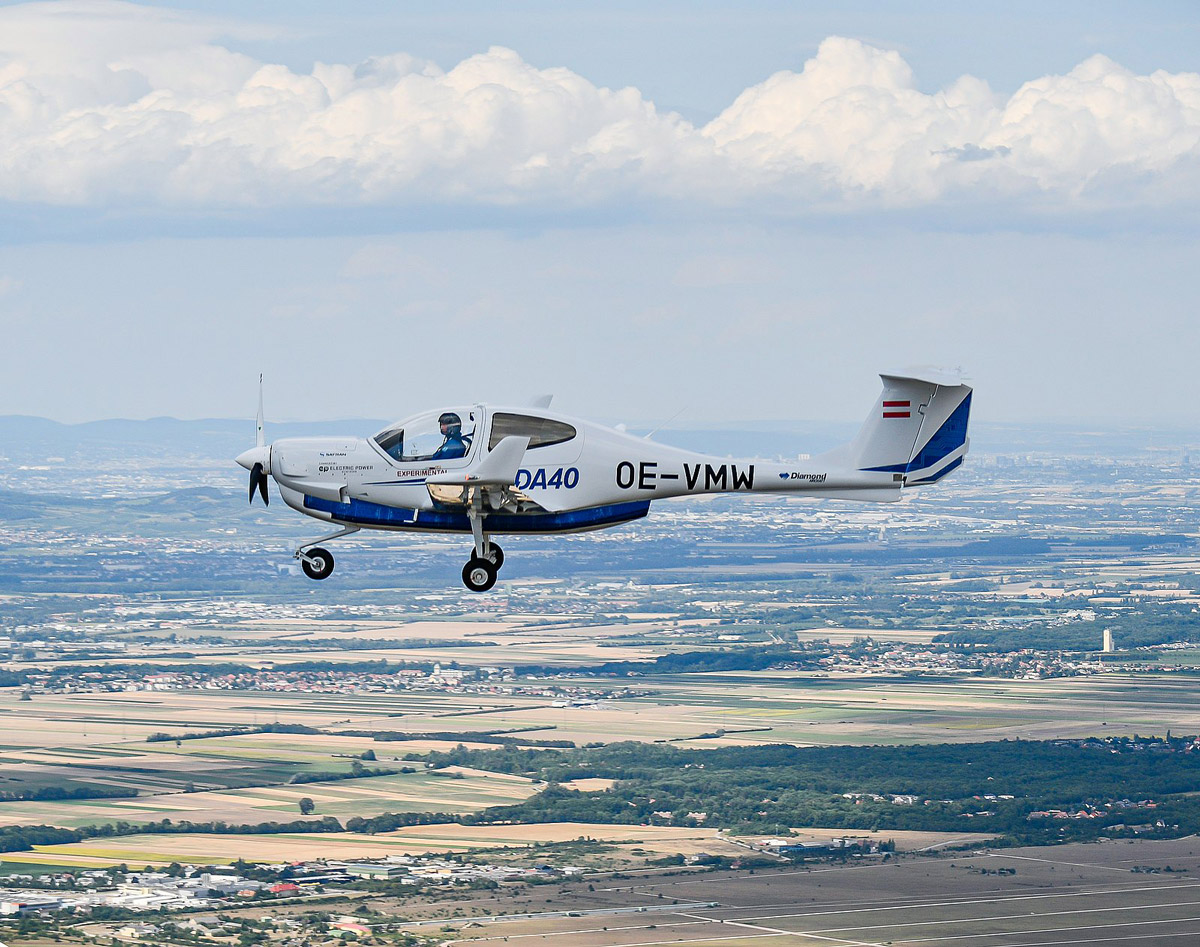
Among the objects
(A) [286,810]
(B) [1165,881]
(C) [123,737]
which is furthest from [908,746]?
(C) [123,737]

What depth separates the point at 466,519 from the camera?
4019cm

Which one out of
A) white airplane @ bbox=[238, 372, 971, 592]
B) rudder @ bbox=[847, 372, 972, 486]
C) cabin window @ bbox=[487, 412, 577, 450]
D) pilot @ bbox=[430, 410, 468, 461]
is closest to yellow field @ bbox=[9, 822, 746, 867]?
white airplane @ bbox=[238, 372, 971, 592]

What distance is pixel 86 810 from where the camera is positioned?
6506 inches

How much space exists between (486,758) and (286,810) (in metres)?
29.5

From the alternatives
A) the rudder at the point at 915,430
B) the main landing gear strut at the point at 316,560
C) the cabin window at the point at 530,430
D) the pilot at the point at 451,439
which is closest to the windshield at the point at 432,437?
the pilot at the point at 451,439

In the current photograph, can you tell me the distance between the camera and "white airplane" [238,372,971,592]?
3978 cm

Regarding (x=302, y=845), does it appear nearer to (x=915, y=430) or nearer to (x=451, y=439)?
(x=451, y=439)

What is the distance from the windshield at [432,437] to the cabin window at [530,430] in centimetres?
49

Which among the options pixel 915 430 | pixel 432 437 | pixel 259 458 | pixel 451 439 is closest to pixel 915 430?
pixel 915 430

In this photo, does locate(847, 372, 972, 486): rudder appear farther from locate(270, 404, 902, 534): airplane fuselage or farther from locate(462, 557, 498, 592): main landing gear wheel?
locate(462, 557, 498, 592): main landing gear wheel

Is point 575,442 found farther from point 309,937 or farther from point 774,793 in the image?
point 774,793

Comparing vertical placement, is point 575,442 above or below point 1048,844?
above

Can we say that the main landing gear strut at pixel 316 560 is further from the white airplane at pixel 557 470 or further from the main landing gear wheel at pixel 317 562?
the white airplane at pixel 557 470

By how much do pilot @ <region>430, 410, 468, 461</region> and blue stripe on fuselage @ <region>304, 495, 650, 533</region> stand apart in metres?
1.17
